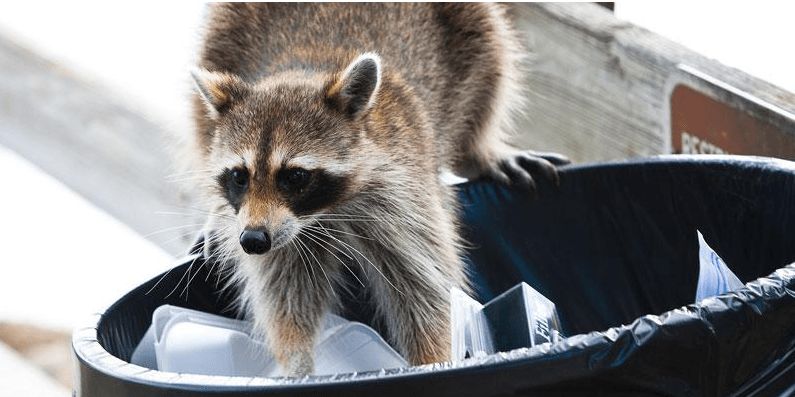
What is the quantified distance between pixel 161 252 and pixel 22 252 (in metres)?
0.41

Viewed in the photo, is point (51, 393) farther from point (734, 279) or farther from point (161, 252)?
point (734, 279)

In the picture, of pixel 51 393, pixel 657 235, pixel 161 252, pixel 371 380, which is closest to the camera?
pixel 371 380

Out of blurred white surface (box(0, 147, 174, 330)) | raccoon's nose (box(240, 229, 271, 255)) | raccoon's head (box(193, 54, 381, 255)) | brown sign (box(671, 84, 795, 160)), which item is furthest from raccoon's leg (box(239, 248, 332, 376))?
blurred white surface (box(0, 147, 174, 330))

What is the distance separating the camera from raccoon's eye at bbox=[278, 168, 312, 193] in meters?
1.74

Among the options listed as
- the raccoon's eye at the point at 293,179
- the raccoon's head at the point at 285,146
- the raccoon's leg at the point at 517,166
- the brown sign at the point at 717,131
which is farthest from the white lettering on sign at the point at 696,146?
the raccoon's eye at the point at 293,179

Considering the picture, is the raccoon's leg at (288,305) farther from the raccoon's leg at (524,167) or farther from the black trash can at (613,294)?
→ the raccoon's leg at (524,167)

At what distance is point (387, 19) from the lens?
2.31m

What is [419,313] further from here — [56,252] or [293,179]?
[56,252]

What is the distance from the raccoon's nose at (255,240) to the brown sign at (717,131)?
36.6 inches

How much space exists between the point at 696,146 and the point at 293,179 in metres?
0.88

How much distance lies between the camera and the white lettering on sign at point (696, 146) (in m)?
2.24

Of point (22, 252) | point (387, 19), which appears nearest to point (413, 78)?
point (387, 19)

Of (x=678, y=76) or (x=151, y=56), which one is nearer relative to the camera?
(x=678, y=76)

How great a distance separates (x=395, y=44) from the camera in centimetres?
227
